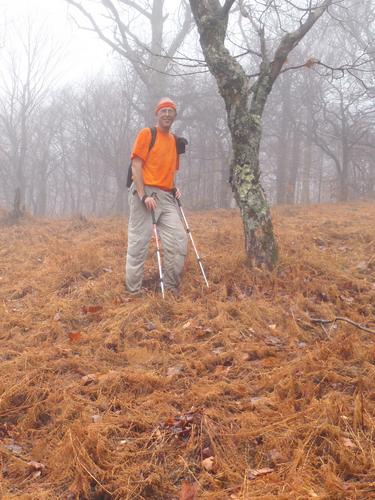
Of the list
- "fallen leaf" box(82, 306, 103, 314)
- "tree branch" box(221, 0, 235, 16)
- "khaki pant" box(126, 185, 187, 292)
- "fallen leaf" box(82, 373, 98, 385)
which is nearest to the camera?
"fallen leaf" box(82, 373, 98, 385)

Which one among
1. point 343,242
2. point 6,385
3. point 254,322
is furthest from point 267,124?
point 6,385

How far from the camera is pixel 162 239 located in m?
5.62

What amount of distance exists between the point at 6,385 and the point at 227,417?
1772 mm

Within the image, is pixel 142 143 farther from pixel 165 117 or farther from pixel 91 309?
pixel 91 309

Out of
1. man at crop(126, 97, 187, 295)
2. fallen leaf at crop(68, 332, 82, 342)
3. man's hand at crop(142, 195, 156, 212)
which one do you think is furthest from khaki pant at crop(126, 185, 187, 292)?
fallen leaf at crop(68, 332, 82, 342)

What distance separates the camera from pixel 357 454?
2.48 m

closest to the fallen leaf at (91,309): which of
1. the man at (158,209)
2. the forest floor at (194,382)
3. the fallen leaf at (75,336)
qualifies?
the forest floor at (194,382)

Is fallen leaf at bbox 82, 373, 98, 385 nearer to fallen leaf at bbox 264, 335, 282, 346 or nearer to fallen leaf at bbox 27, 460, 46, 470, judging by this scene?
fallen leaf at bbox 27, 460, 46, 470

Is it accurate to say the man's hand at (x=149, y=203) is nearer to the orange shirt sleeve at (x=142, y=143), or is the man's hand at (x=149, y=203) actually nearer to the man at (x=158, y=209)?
the man at (x=158, y=209)

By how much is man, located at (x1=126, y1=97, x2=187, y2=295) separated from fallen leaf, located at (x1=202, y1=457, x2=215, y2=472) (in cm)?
303

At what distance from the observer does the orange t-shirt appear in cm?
546

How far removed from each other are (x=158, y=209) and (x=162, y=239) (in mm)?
374

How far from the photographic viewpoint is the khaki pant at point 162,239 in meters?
5.56

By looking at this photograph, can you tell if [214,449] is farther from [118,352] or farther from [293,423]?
[118,352]
